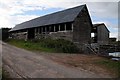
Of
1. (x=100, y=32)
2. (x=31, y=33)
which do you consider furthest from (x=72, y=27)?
(x=31, y=33)

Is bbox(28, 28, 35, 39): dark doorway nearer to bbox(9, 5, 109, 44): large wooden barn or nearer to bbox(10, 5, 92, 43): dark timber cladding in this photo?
bbox(9, 5, 109, 44): large wooden barn

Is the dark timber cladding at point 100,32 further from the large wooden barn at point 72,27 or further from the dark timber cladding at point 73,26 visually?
the dark timber cladding at point 73,26

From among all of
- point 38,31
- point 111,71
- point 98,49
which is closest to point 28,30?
point 38,31

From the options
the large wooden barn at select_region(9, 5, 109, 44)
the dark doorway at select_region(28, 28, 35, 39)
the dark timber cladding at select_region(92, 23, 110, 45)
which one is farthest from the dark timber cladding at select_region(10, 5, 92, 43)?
the dark doorway at select_region(28, 28, 35, 39)

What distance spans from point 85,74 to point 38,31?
37.4 meters

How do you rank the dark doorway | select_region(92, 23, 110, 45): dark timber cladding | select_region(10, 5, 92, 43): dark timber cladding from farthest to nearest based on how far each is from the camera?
the dark doorway
select_region(92, 23, 110, 45): dark timber cladding
select_region(10, 5, 92, 43): dark timber cladding

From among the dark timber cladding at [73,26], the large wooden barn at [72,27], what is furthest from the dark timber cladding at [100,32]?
the dark timber cladding at [73,26]

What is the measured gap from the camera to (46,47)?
110ft

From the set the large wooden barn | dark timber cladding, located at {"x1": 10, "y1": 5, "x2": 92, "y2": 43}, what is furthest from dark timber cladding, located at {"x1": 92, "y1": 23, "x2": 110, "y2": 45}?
dark timber cladding, located at {"x1": 10, "y1": 5, "x2": 92, "y2": 43}

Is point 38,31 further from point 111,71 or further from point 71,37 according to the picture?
point 111,71

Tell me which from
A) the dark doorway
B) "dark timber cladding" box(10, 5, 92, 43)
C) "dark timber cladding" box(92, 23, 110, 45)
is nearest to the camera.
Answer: "dark timber cladding" box(10, 5, 92, 43)

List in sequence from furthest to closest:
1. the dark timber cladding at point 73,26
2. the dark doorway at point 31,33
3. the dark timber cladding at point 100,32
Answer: the dark doorway at point 31,33
the dark timber cladding at point 100,32
the dark timber cladding at point 73,26

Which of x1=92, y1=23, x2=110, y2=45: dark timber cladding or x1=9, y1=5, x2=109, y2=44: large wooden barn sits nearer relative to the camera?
x1=9, y1=5, x2=109, y2=44: large wooden barn

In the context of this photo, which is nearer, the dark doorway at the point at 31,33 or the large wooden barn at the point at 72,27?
the large wooden barn at the point at 72,27
